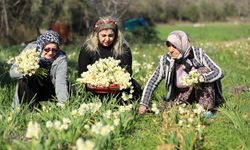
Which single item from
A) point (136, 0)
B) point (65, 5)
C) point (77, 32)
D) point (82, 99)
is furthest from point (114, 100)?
point (136, 0)

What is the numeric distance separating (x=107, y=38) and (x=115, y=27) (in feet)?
0.54

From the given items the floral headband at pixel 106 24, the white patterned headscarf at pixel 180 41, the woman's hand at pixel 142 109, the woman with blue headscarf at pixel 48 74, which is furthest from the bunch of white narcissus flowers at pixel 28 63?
the white patterned headscarf at pixel 180 41

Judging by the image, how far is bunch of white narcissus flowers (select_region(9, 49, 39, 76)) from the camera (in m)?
4.25

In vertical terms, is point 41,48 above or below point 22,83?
above

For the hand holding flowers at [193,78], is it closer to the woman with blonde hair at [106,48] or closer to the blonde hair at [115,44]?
the woman with blonde hair at [106,48]

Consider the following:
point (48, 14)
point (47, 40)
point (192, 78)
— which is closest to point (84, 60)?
point (47, 40)

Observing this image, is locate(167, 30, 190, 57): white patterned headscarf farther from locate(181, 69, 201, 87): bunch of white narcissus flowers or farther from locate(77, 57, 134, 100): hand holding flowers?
locate(77, 57, 134, 100): hand holding flowers

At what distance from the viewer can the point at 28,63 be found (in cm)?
425

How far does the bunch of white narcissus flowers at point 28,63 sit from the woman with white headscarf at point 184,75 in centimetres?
117

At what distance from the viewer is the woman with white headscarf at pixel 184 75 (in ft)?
15.0

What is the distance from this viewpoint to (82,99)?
4.55 meters

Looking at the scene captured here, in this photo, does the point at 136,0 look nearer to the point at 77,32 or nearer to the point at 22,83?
the point at 77,32

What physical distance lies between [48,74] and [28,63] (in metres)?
0.59

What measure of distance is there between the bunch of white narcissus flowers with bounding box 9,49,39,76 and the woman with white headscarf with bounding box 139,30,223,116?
117 cm
